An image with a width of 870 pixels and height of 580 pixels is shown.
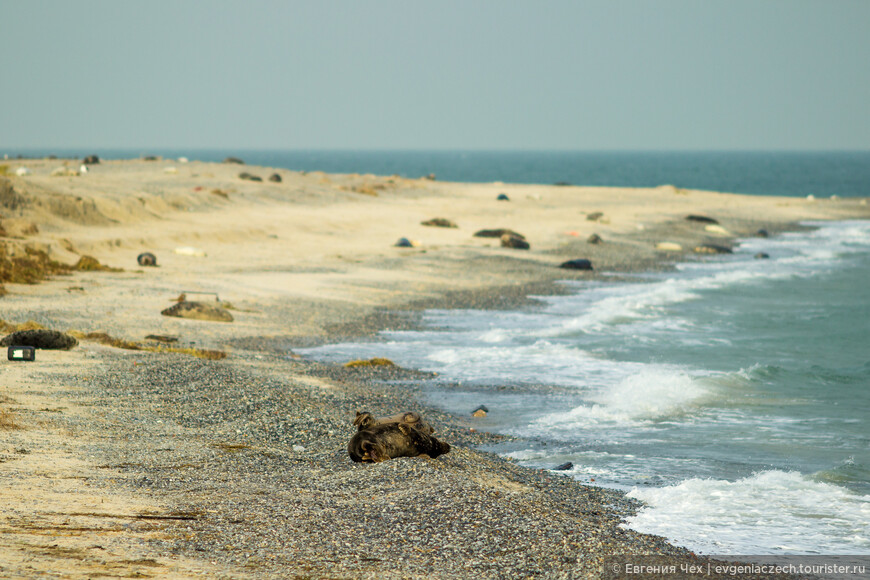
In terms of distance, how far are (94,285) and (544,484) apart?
1539cm

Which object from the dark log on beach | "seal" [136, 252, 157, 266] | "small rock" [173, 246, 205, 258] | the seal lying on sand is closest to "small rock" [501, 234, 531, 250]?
"small rock" [173, 246, 205, 258]

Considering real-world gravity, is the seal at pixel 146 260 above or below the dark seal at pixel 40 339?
above

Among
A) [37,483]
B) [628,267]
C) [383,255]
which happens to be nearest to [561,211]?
[628,267]

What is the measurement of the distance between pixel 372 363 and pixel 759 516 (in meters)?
8.51

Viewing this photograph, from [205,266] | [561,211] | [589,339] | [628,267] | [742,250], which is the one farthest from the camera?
[561,211]

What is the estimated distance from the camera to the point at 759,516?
31.7 feet

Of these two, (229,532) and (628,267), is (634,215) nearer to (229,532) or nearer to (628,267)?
(628,267)

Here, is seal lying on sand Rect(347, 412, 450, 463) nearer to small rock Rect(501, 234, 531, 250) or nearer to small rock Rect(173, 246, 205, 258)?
small rock Rect(173, 246, 205, 258)

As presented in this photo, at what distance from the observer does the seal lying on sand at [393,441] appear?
32.8 ft

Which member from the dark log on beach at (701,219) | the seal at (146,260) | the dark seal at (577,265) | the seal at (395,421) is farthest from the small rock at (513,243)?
the seal at (395,421)

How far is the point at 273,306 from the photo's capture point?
22.0m

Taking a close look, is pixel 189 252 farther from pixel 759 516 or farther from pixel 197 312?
pixel 759 516

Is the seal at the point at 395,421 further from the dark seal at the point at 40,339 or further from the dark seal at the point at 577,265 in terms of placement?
the dark seal at the point at 577,265

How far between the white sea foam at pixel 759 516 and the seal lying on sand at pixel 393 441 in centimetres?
241
